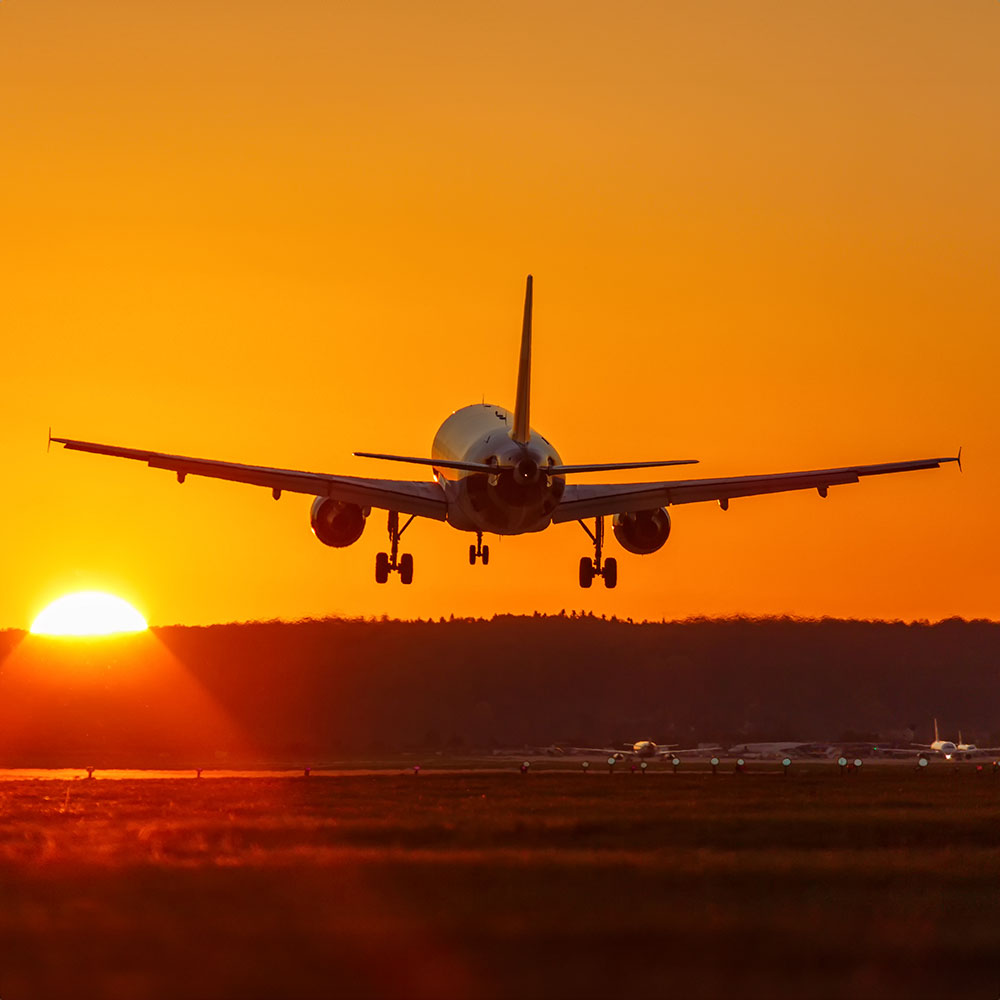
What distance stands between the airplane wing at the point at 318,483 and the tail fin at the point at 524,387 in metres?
5.57

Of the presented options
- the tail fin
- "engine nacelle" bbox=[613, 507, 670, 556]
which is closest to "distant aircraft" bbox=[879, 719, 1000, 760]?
"engine nacelle" bbox=[613, 507, 670, 556]

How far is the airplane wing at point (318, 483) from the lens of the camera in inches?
2336

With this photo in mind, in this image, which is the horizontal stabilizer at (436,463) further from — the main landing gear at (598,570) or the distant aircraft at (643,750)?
the distant aircraft at (643,750)

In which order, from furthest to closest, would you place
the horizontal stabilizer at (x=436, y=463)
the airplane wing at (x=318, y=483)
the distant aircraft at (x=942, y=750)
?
1. the distant aircraft at (x=942, y=750)
2. the airplane wing at (x=318, y=483)
3. the horizontal stabilizer at (x=436, y=463)

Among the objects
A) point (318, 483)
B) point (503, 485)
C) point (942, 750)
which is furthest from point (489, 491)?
point (942, 750)

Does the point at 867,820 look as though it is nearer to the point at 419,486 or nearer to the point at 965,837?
the point at 965,837

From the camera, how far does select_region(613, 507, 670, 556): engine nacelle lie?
6531cm

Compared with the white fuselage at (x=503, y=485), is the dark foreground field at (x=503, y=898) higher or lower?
lower

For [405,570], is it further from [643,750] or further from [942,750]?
[942,750]

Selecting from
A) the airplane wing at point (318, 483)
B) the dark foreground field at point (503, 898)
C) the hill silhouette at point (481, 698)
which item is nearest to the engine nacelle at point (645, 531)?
the airplane wing at point (318, 483)

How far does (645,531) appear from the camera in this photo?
6525 cm

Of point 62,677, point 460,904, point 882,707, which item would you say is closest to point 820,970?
point 460,904

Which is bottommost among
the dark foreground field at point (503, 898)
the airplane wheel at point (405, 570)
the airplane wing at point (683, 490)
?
the dark foreground field at point (503, 898)

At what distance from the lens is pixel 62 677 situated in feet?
538
